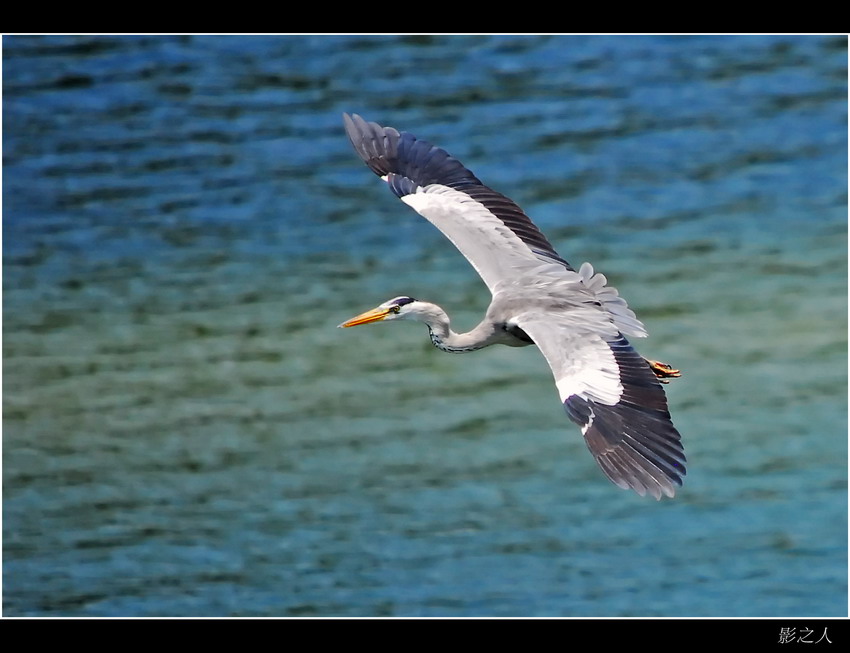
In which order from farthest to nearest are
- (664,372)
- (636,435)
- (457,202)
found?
(457,202)
(664,372)
(636,435)

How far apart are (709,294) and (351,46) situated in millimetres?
4019

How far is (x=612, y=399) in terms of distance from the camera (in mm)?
6383

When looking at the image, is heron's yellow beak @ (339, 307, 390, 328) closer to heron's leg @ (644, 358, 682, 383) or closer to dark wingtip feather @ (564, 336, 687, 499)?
heron's leg @ (644, 358, 682, 383)

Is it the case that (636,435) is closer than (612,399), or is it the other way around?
(636,435)

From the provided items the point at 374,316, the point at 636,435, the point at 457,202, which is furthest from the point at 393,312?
the point at 636,435

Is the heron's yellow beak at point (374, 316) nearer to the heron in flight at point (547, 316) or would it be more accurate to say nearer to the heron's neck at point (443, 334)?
the heron in flight at point (547, 316)

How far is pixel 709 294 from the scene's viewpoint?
1104cm

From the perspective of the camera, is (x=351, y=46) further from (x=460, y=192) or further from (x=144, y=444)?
(x=460, y=192)

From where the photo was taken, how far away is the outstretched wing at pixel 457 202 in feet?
25.0

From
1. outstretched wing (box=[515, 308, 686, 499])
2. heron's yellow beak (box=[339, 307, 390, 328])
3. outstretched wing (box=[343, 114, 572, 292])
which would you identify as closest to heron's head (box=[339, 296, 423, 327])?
heron's yellow beak (box=[339, 307, 390, 328])

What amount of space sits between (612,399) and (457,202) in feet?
6.48

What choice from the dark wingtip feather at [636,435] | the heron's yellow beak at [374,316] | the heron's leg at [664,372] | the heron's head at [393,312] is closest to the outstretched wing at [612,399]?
the dark wingtip feather at [636,435]

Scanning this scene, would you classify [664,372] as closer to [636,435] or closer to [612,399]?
[612,399]
